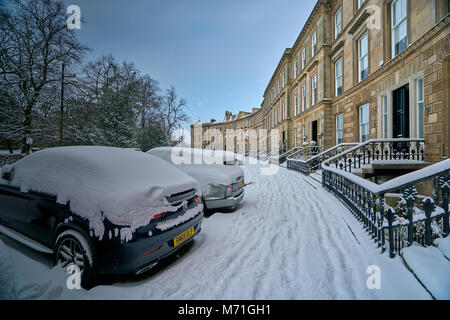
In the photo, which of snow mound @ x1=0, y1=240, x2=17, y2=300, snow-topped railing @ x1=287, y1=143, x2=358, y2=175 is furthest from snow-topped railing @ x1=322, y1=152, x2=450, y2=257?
snow-topped railing @ x1=287, y1=143, x2=358, y2=175

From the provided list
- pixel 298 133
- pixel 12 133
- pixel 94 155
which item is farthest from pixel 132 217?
pixel 298 133

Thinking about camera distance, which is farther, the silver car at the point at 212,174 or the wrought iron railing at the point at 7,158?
the wrought iron railing at the point at 7,158

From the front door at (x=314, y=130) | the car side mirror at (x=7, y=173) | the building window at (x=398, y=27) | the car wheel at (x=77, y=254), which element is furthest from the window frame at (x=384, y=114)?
the car side mirror at (x=7, y=173)

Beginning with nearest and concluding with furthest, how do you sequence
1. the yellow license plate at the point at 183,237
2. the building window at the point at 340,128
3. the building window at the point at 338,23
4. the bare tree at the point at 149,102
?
the yellow license plate at the point at 183,237
the building window at the point at 340,128
the building window at the point at 338,23
the bare tree at the point at 149,102

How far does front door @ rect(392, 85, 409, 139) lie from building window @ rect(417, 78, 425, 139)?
662 mm

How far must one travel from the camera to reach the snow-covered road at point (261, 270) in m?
2.16

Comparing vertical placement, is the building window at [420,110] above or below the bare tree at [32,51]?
below

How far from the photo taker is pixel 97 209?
7.00 feet

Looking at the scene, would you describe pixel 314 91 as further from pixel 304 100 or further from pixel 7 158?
pixel 7 158

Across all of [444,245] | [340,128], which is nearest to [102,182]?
[444,245]

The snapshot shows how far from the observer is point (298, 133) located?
20.1 meters

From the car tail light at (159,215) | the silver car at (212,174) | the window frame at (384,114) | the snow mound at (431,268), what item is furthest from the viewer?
the window frame at (384,114)

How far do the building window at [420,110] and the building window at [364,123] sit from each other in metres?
3.18

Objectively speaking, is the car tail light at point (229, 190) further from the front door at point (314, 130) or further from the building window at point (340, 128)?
the front door at point (314, 130)
